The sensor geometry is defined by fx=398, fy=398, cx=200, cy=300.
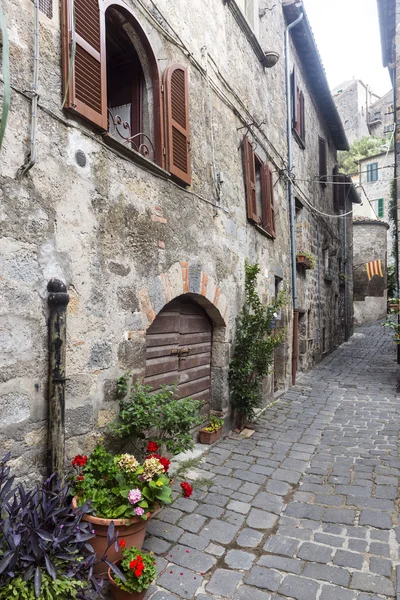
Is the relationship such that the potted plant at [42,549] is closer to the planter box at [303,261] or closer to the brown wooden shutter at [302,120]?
the planter box at [303,261]

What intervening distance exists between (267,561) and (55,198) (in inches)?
107

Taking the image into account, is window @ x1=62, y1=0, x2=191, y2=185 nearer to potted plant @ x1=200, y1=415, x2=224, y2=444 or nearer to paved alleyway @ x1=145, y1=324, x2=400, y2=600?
potted plant @ x1=200, y1=415, x2=224, y2=444

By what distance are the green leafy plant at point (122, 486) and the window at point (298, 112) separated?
8025mm

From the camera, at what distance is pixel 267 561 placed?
102 inches

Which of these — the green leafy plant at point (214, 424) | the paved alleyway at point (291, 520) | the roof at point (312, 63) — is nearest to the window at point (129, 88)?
the green leafy plant at point (214, 424)

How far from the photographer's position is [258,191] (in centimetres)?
664

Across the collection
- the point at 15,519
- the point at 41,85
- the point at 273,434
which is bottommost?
the point at 273,434

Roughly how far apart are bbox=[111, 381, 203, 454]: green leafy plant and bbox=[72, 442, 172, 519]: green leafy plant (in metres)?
0.38

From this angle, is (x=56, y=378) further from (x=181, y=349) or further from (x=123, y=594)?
(x=181, y=349)

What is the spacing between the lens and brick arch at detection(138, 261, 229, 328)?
3404 millimetres

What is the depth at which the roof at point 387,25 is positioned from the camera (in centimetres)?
960

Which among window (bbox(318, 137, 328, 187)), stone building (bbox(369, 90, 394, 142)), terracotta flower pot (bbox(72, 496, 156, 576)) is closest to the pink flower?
terracotta flower pot (bbox(72, 496, 156, 576))

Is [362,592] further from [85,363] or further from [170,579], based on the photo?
[85,363]

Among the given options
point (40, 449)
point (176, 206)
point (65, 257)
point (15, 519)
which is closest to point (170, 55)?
point (176, 206)
